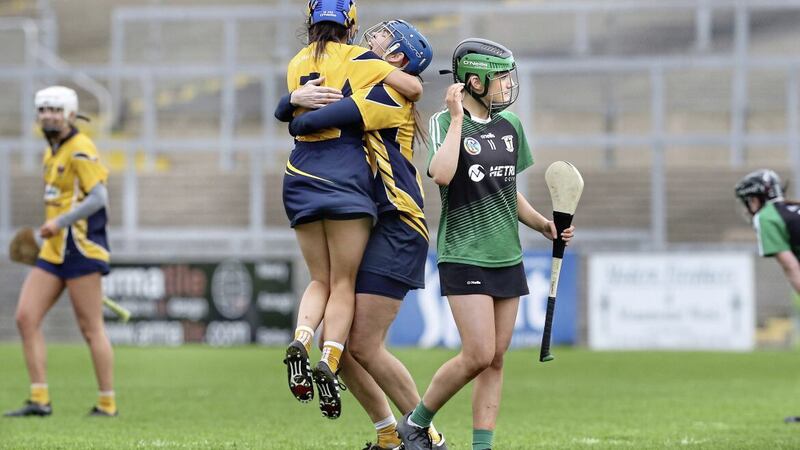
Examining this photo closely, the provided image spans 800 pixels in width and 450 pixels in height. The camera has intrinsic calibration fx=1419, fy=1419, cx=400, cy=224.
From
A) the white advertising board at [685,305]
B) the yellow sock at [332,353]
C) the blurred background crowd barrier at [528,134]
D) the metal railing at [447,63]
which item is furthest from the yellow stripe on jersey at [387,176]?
the metal railing at [447,63]

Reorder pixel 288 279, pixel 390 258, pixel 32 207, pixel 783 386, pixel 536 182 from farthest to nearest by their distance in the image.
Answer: pixel 32 207, pixel 536 182, pixel 288 279, pixel 783 386, pixel 390 258

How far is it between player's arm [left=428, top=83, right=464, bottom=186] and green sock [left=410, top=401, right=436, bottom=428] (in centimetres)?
107

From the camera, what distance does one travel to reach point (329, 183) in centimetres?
643

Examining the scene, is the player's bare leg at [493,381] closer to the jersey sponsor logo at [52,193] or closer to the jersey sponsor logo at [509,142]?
the jersey sponsor logo at [509,142]

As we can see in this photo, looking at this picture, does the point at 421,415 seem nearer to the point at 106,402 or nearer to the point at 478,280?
the point at 478,280

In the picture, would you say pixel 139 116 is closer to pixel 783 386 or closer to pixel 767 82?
pixel 767 82

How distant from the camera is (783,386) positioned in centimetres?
1302

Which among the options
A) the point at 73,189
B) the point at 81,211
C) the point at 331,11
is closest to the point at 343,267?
the point at 331,11

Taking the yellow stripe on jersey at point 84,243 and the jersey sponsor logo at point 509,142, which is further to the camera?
the yellow stripe on jersey at point 84,243

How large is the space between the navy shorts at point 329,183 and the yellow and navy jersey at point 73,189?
3.63 meters

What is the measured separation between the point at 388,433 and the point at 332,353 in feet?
2.51

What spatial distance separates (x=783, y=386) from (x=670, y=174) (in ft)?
32.5

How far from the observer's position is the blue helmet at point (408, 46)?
676cm

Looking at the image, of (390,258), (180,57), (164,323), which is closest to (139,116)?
(180,57)
